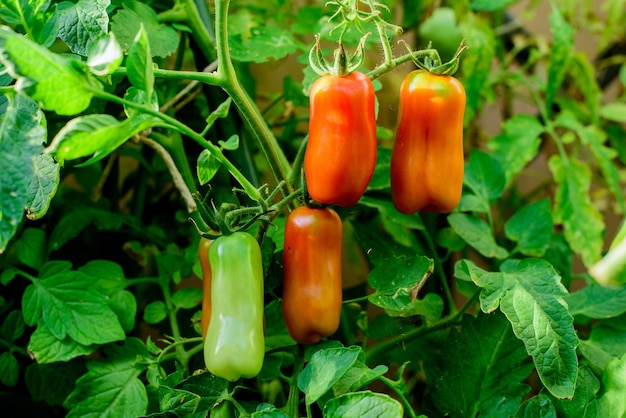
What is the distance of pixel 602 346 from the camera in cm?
63

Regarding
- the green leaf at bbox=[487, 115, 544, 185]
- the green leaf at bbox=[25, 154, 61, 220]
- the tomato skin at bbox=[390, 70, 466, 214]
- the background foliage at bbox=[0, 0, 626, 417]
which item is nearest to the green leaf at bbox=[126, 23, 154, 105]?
the background foliage at bbox=[0, 0, 626, 417]

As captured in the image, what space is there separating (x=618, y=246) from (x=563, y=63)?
55cm

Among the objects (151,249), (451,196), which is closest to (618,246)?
(451,196)

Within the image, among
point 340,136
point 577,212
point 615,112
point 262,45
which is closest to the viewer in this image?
point 340,136

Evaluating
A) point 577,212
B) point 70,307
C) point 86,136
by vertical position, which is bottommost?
point 577,212

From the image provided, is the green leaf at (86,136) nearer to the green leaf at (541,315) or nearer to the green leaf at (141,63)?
the green leaf at (141,63)

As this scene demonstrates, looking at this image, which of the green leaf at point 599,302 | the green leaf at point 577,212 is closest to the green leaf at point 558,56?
the green leaf at point 577,212

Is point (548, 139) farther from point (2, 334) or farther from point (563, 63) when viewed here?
point (2, 334)

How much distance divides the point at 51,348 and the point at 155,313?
0.35 feet

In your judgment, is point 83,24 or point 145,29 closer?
point 83,24

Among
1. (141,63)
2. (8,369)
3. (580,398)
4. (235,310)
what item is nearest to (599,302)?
(580,398)

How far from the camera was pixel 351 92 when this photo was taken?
49 centimetres

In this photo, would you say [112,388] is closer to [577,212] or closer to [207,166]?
[207,166]

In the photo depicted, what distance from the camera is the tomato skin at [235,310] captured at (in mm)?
462
